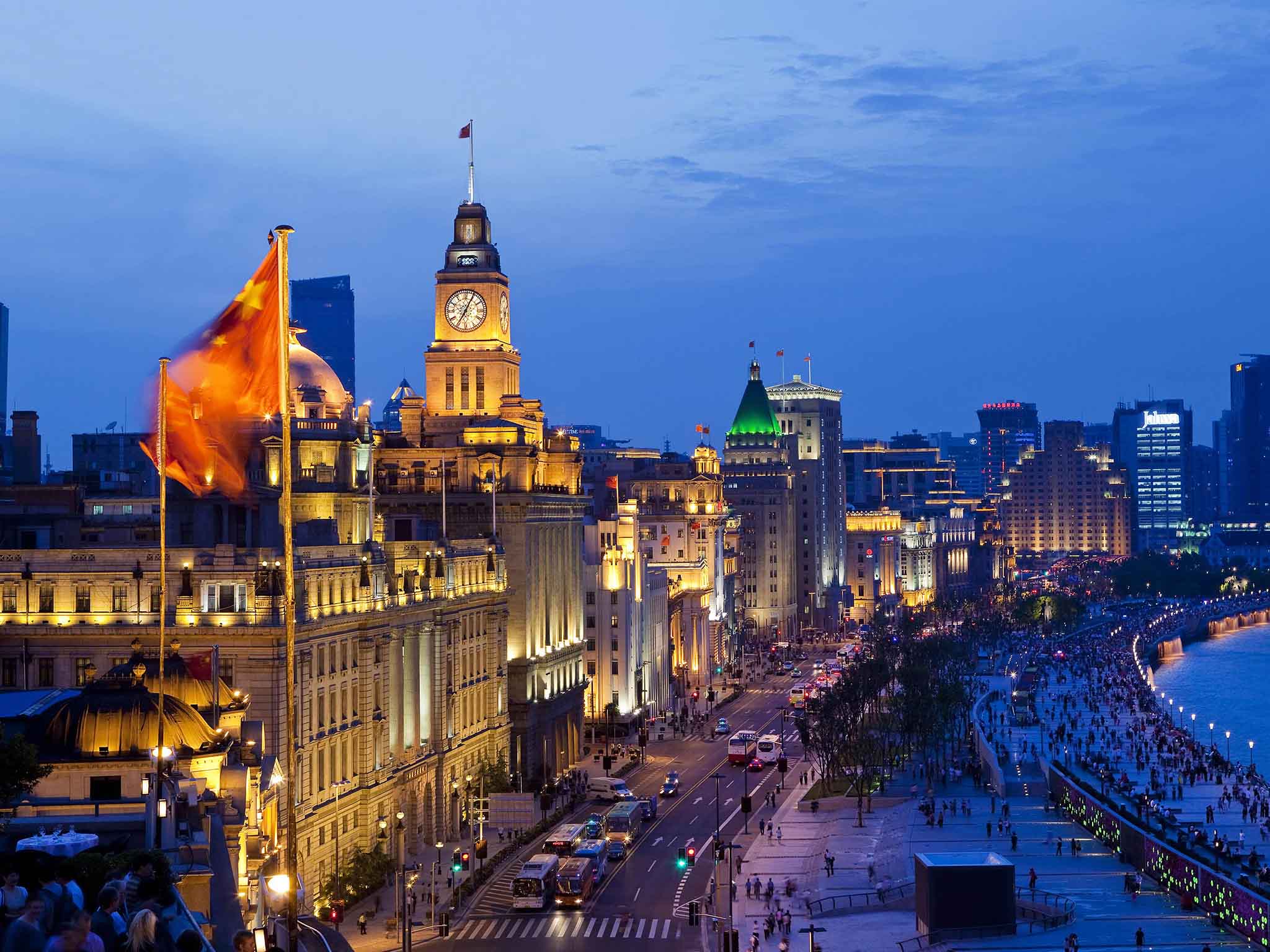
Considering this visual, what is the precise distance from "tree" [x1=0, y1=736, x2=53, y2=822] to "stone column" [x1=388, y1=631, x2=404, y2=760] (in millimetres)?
38925

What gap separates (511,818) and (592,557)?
47.9 meters

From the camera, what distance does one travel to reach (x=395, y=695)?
89562mm

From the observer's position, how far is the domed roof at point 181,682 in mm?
64125

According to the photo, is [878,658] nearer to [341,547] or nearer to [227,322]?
[341,547]

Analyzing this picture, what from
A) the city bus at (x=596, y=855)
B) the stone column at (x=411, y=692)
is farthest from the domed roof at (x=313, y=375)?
the city bus at (x=596, y=855)

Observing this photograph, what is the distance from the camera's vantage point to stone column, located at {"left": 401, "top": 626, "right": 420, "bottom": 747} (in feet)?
299

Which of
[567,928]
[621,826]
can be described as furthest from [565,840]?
[567,928]

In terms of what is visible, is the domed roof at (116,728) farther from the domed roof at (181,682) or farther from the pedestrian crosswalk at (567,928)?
the pedestrian crosswalk at (567,928)

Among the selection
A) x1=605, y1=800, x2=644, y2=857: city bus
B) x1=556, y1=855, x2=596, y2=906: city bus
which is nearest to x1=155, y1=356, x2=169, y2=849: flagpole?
x1=556, y1=855, x2=596, y2=906: city bus

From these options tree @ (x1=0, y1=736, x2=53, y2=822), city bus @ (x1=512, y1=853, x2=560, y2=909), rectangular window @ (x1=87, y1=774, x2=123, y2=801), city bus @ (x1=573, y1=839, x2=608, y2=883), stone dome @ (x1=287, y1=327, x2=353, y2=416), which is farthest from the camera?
stone dome @ (x1=287, y1=327, x2=353, y2=416)

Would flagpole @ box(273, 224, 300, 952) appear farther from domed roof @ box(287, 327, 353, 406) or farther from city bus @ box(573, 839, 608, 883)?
domed roof @ box(287, 327, 353, 406)

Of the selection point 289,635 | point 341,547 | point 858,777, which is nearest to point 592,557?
point 858,777

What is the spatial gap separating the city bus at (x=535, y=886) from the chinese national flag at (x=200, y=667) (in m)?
19.3

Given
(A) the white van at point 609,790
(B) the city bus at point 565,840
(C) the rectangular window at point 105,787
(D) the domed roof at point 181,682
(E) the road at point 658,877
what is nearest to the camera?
(C) the rectangular window at point 105,787
